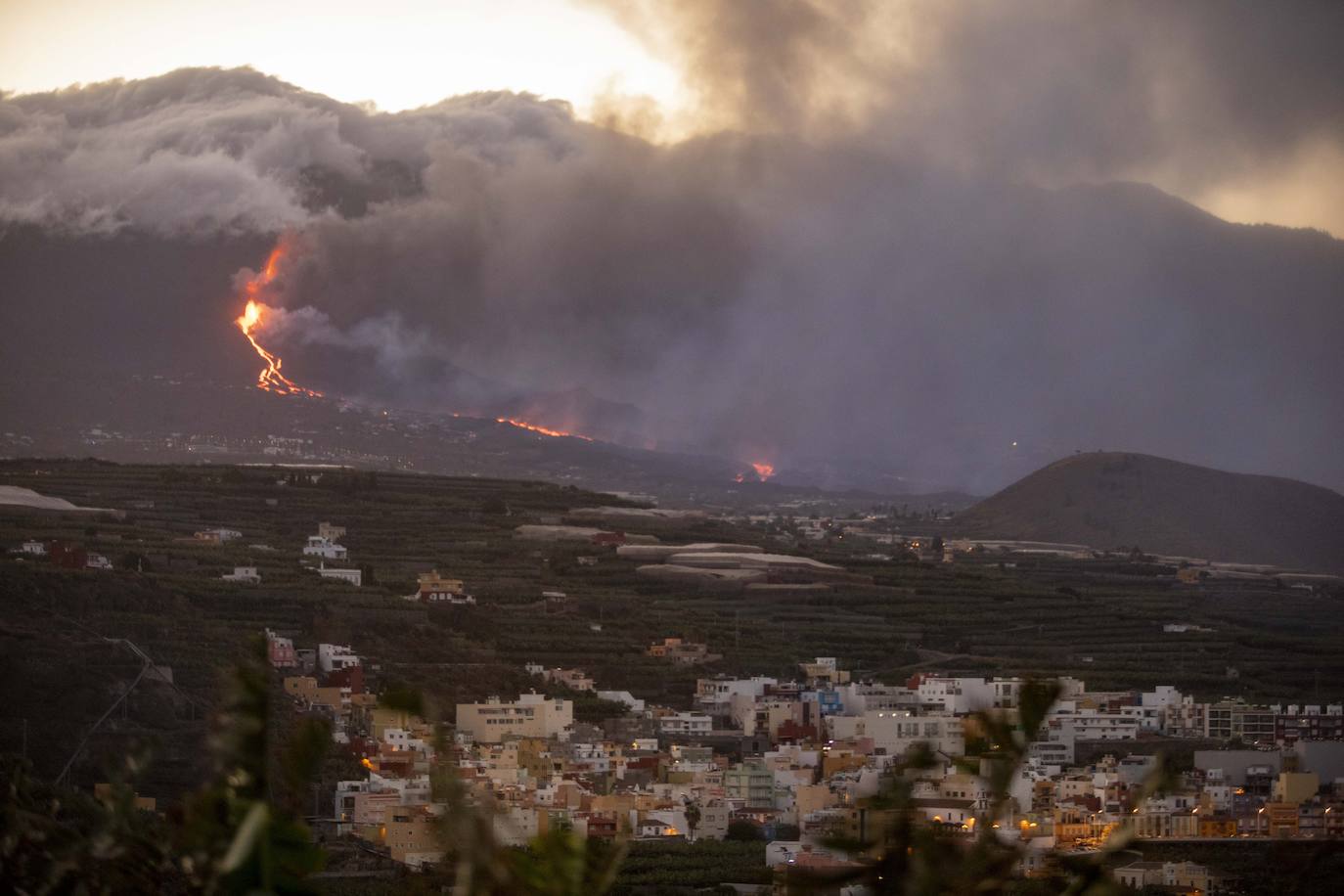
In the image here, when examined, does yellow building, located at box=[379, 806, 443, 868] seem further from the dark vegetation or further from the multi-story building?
Answer: the multi-story building

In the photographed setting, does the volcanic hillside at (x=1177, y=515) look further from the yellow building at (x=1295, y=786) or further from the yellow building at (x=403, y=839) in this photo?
the yellow building at (x=403, y=839)

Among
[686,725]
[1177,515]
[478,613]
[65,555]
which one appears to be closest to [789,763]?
[686,725]

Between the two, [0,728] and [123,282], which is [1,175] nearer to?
[123,282]

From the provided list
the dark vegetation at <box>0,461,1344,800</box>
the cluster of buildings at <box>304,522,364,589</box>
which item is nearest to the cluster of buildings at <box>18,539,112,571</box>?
the dark vegetation at <box>0,461,1344,800</box>

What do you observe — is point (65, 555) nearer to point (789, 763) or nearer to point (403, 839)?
point (789, 763)

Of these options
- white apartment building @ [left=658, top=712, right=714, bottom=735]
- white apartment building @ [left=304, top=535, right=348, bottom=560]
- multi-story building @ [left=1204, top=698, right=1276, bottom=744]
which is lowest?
white apartment building @ [left=658, top=712, right=714, bottom=735]

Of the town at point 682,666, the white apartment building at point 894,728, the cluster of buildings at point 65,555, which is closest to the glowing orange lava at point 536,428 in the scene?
the town at point 682,666
